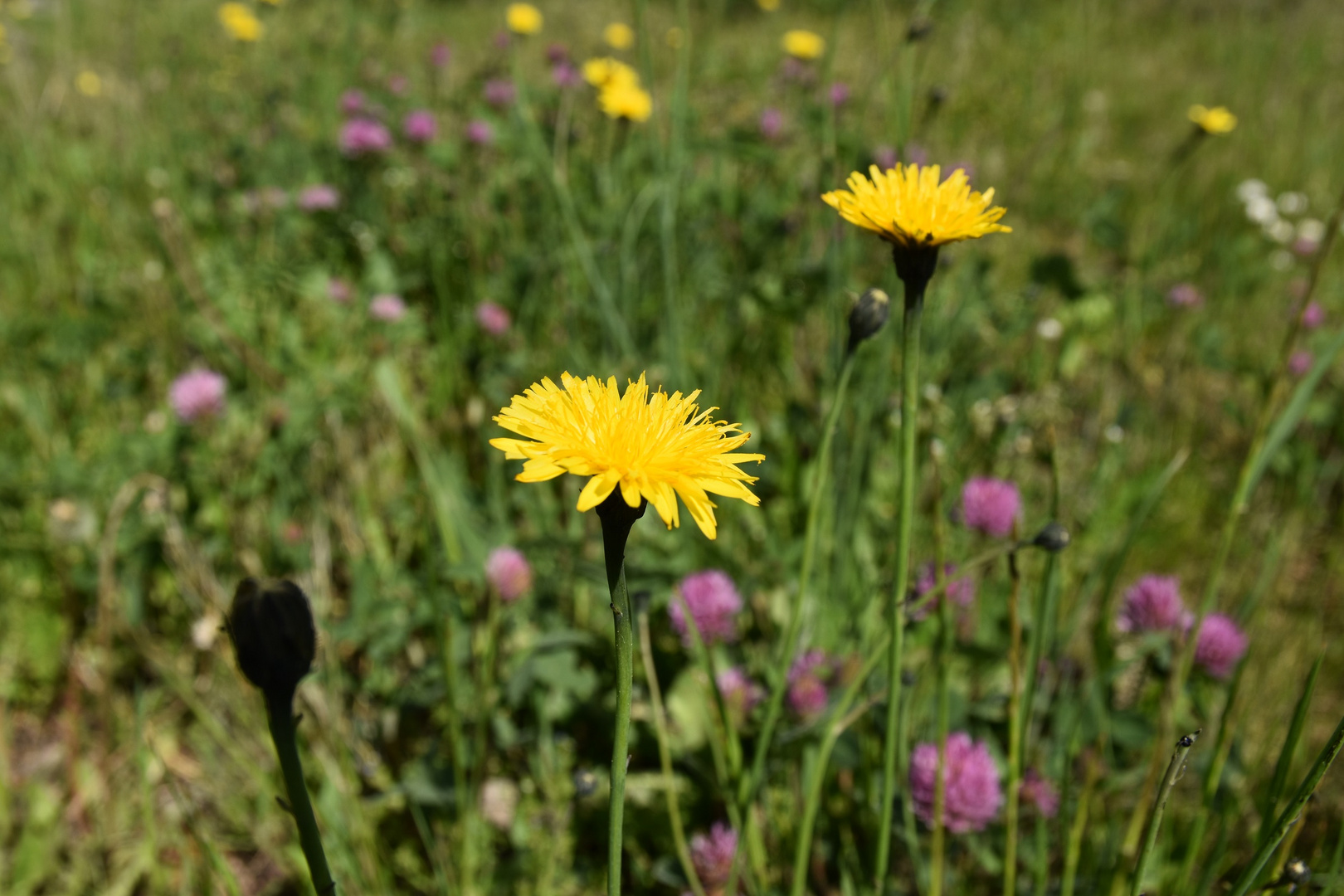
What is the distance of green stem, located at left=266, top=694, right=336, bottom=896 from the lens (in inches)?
20.9

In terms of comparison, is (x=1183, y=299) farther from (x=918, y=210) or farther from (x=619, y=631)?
(x=619, y=631)

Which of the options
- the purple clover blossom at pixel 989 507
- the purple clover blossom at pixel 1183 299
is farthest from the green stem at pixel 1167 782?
the purple clover blossom at pixel 1183 299

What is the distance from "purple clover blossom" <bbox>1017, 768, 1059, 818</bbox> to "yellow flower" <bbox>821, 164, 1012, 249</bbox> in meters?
0.76

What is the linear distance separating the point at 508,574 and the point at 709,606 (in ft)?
1.06

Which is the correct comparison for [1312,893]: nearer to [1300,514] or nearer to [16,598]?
[1300,514]

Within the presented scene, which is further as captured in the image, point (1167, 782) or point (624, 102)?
point (624, 102)

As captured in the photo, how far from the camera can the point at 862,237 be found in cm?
230

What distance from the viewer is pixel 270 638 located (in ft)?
1.80

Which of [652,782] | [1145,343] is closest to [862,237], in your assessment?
[1145,343]

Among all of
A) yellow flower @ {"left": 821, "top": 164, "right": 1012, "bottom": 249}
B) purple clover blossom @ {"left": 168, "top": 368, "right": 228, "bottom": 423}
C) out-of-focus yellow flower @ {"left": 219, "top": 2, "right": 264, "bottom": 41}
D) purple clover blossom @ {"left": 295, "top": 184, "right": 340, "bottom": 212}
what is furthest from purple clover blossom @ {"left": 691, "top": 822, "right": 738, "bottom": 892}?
out-of-focus yellow flower @ {"left": 219, "top": 2, "right": 264, "bottom": 41}

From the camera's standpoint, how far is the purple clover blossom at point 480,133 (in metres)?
2.59

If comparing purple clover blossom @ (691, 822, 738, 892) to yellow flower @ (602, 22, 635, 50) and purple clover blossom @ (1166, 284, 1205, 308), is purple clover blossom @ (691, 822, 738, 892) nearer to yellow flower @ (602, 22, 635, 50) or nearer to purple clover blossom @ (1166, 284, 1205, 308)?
purple clover blossom @ (1166, 284, 1205, 308)

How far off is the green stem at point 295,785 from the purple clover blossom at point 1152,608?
1.24 m

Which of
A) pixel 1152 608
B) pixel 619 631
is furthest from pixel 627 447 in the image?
pixel 1152 608
